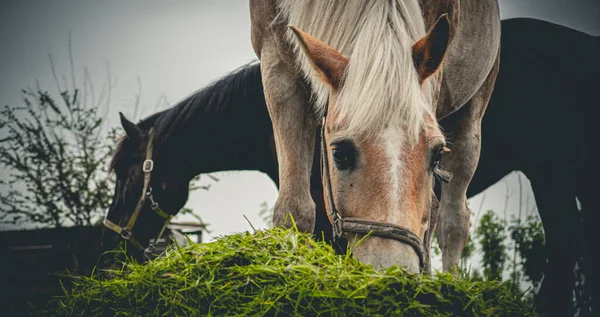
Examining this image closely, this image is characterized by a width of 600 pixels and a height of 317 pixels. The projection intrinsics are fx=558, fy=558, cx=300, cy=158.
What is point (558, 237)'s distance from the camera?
573 centimetres

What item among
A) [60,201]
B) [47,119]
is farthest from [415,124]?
[47,119]

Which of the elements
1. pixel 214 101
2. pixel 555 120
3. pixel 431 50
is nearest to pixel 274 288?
pixel 431 50

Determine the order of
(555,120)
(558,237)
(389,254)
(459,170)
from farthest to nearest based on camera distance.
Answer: (555,120) < (558,237) < (459,170) < (389,254)

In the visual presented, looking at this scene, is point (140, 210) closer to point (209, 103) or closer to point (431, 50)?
point (209, 103)

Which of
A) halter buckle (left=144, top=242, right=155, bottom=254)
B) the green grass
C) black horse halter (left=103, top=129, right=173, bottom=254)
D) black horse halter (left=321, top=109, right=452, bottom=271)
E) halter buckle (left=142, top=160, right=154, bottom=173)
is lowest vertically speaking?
the green grass

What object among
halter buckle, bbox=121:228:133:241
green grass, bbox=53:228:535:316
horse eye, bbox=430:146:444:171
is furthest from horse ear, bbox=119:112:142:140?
horse eye, bbox=430:146:444:171

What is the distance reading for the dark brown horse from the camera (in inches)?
225

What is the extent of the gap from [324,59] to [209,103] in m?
3.48

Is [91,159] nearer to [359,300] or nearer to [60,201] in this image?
[60,201]

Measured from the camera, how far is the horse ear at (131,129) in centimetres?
582

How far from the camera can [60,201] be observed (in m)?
7.06

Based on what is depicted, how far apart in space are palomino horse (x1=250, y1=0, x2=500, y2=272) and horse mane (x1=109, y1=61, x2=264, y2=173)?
219 cm

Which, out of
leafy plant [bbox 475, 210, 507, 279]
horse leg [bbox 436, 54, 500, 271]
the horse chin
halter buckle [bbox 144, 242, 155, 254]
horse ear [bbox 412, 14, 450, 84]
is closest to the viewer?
the horse chin

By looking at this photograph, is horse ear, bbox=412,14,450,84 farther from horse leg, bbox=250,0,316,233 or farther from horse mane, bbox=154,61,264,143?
horse mane, bbox=154,61,264,143
